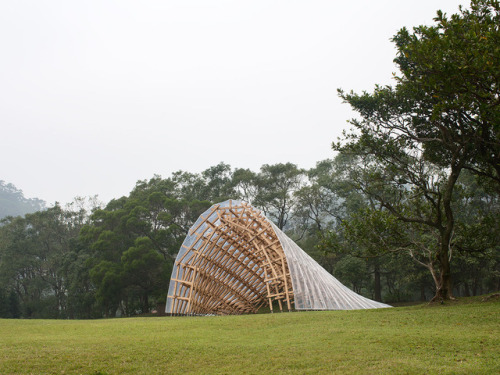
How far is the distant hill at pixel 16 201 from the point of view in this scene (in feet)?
383

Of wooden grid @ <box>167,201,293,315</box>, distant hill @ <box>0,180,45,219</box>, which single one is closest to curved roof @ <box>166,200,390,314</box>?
wooden grid @ <box>167,201,293,315</box>

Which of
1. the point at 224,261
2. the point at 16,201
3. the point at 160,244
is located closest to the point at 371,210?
the point at 224,261

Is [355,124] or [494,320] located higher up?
[355,124]

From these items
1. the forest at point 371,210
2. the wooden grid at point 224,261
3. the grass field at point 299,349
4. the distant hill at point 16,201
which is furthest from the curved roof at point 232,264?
the distant hill at point 16,201

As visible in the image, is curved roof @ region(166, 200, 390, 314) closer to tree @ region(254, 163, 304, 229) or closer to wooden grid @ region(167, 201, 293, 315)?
wooden grid @ region(167, 201, 293, 315)

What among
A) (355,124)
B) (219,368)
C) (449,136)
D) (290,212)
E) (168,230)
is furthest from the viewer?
(290,212)

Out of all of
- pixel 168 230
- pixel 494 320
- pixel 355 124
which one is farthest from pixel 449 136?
pixel 168 230

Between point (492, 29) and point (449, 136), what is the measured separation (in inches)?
149

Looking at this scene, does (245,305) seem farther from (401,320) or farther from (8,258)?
(8,258)

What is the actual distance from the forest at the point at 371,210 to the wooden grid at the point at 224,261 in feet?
17.5

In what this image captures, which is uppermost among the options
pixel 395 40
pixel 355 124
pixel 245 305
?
pixel 395 40

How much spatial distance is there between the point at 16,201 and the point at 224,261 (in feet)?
405

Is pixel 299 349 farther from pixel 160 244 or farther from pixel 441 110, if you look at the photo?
pixel 160 244

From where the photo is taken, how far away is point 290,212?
46781 millimetres
